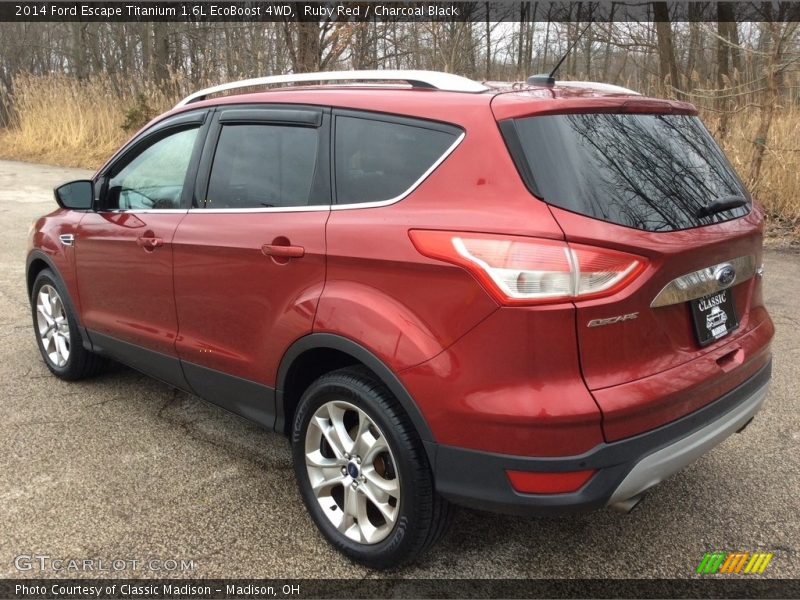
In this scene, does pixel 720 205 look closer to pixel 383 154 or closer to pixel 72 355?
pixel 383 154

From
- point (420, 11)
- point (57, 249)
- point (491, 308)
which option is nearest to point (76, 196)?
point (57, 249)

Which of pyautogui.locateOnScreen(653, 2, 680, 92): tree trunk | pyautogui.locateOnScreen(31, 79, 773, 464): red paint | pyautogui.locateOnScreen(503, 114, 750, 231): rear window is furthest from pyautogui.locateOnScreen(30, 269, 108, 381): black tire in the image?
pyautogui.locateOnScreen(653, 2, 680, 92): tree trunk

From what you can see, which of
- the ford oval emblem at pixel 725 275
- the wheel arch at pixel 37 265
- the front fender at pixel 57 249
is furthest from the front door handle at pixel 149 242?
the ford oval emblem at pixel 725 275

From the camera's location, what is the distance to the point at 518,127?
2.17 meters

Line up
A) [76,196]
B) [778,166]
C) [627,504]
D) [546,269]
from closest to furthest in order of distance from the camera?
[546,269] < [627,504] < [76,196] < [778,166]

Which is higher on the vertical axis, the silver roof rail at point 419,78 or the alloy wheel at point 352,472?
the silver roof rail at point 419,78

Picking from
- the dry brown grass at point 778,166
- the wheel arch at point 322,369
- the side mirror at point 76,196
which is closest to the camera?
the wheel arch at point 322,369

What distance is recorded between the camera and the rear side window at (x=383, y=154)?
234cm

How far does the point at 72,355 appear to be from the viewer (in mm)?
4164

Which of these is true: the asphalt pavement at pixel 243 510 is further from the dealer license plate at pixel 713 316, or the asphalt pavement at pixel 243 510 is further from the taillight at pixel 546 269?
the taillight at pixel 546 269

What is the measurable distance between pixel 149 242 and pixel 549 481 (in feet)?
7.47

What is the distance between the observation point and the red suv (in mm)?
2031

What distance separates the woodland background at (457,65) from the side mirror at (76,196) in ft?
16.4

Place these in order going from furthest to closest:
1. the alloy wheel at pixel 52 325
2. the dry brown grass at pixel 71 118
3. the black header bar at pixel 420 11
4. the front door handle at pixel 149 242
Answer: the dry brown grass at pixel 71 118 < the black header bar at pixel 420 11 < the alloy wheel at pixel 52 325 < the front door handle at pixel 149 242
